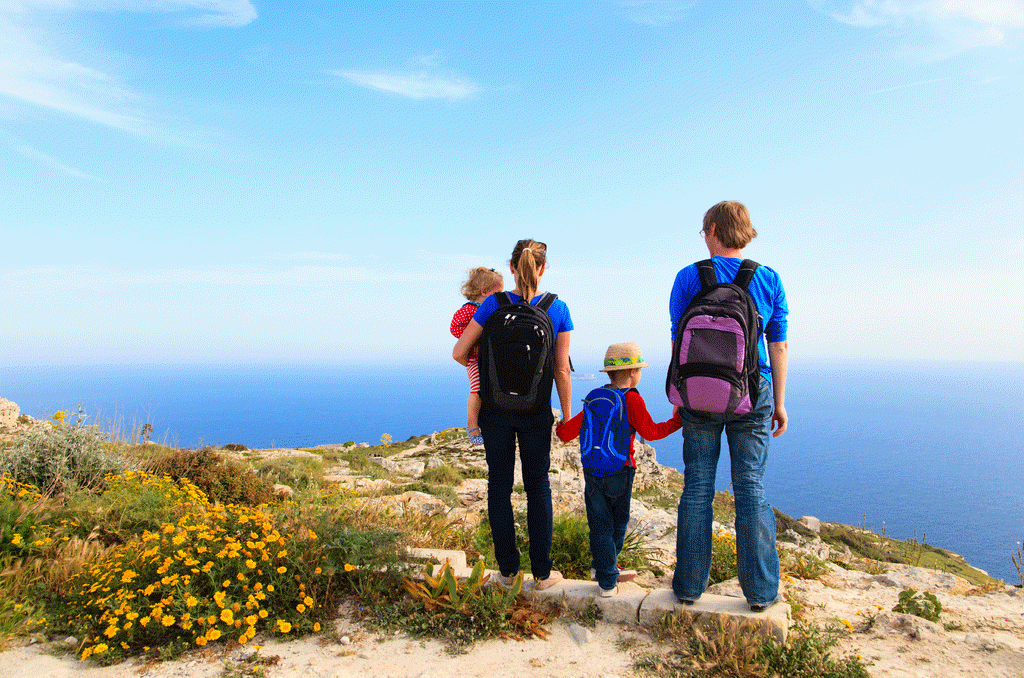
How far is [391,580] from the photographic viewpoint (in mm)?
4094

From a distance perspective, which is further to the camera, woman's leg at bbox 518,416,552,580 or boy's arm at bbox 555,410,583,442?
boy's arm at bbox 555,410,583,442

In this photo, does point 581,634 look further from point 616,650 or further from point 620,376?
point 620,376

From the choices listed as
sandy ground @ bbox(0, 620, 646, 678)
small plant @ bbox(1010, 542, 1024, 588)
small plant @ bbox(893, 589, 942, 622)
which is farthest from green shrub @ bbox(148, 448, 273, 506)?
small plant @ bbox(1010, 542, 1024, 588)

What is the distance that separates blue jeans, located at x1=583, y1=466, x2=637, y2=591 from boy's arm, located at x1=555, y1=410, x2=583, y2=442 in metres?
0.30

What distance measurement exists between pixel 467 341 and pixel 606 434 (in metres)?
1.23

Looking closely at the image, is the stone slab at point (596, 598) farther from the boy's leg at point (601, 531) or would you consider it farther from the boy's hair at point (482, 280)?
the boy's hair at point (482, 280)

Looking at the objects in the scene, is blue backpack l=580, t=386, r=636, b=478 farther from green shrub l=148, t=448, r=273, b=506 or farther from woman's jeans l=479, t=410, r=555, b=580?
green shrub l=148, t=448, r=273, b=506

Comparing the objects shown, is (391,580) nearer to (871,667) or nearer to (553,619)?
(553,619)

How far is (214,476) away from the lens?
693 centimetres

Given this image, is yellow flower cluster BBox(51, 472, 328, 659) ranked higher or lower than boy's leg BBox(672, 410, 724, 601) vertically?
lower

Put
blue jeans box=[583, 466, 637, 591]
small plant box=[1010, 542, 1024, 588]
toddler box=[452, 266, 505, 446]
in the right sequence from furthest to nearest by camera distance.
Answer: small plant box=[1010, 542, 1024, 588] → toddler box=[452, 266, 505, 446] → blue jeans box=[583, 466, 637, 591]

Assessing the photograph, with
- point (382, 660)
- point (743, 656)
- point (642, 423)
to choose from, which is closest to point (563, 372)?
point (642, 423)

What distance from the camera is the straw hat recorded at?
3.75 meters

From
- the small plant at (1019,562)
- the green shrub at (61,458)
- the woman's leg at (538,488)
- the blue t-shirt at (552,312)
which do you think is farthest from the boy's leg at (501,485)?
the green shrub at (61,458)
